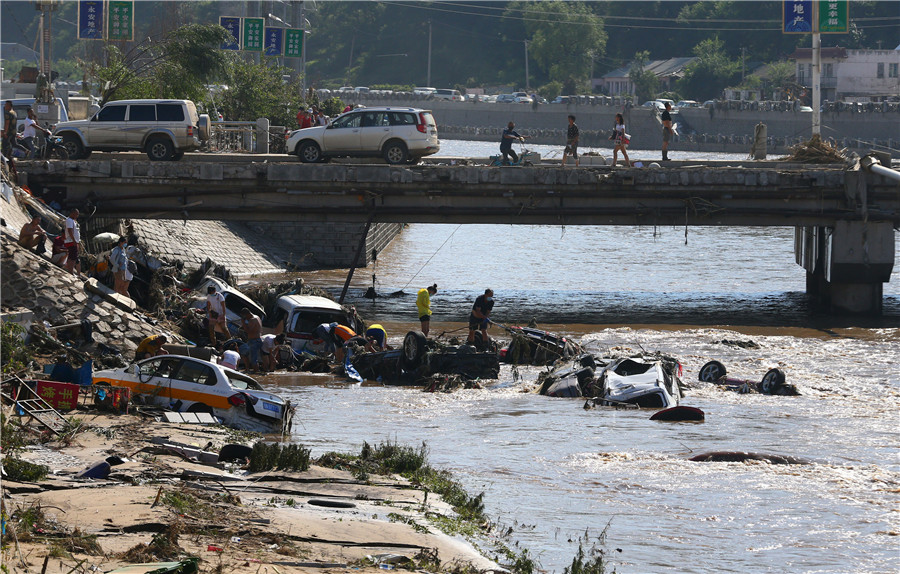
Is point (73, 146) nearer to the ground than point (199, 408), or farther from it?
farther from it

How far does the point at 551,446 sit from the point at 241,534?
654cm

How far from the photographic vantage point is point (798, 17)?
1647 inches

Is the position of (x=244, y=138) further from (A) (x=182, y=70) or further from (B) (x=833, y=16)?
(B) (x=833, y=16)

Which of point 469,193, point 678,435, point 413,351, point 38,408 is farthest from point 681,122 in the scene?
point 38,408

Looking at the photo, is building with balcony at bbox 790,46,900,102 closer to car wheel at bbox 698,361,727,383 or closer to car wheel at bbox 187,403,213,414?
car wheel at bbox 698,361,727,383

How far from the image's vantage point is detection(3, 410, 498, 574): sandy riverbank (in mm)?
8938

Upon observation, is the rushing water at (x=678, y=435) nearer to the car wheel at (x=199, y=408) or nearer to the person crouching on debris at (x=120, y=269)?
the car wheel at (x=199, y=408)

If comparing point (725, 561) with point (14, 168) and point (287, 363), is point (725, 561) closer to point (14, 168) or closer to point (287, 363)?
point (287, 363)

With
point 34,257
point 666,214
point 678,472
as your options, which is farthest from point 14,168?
point 678,472

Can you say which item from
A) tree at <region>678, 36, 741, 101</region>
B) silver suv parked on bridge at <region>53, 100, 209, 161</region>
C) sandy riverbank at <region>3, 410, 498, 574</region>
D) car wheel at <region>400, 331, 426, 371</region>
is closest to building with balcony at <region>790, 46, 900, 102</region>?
tree at <region>678, 36, 741, 101</region>

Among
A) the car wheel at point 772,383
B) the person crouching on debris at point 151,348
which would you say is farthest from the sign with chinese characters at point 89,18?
the car wheel at point 772,383

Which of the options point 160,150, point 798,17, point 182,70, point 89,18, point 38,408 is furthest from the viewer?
point 89,18

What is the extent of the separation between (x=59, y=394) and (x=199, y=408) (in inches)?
73.8

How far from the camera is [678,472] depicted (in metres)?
14.0
